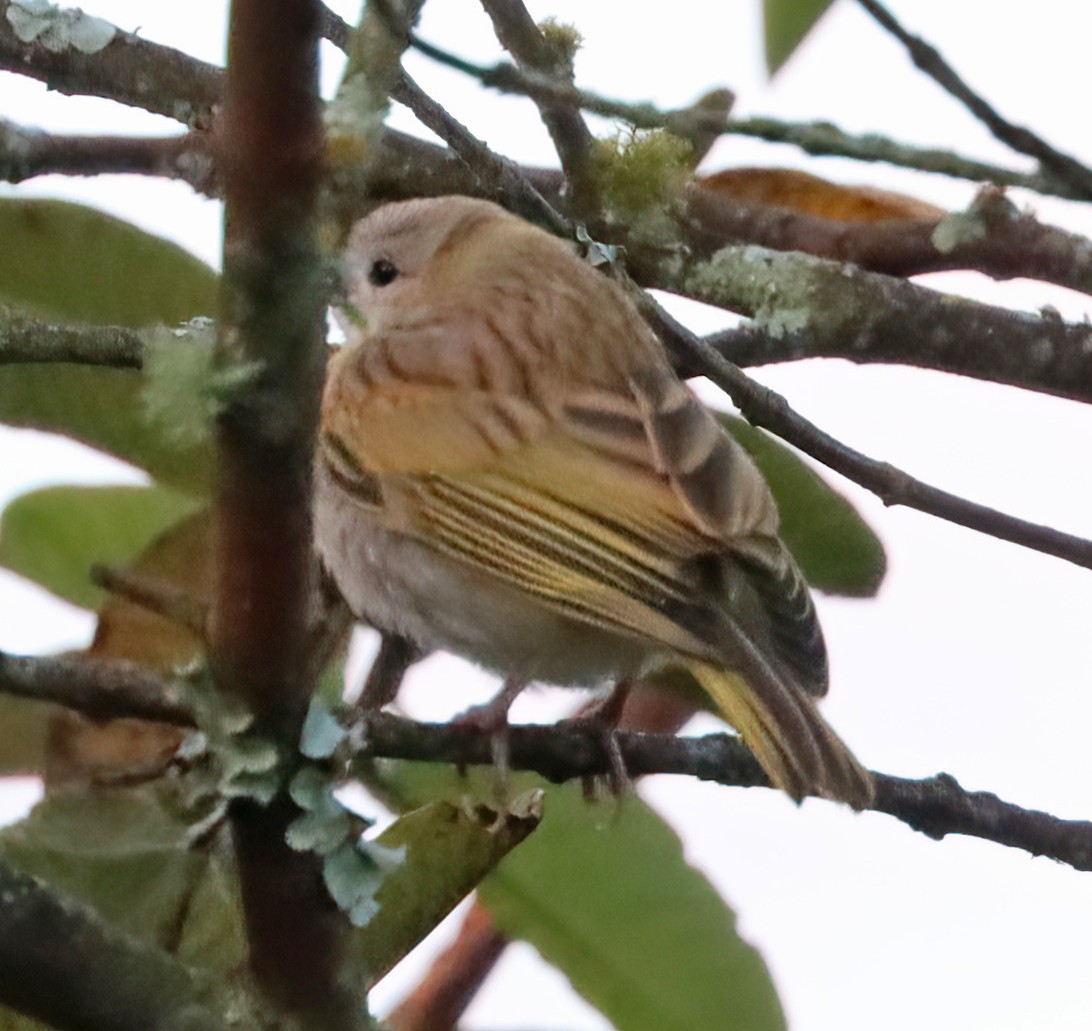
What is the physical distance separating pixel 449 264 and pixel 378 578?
0.92 metres

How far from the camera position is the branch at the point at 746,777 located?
2.13 m

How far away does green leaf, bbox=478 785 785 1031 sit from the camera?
2.28 m

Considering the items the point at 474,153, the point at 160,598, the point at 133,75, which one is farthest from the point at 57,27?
the point at 160,598

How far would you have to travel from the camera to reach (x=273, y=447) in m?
1.34

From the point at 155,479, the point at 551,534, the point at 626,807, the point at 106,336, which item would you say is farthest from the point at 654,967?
the point at 106,336

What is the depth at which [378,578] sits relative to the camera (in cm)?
262

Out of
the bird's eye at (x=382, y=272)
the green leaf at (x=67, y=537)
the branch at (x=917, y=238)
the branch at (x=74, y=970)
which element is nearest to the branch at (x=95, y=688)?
the branch at (x=74, y=970)

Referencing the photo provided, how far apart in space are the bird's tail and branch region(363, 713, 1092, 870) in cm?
5

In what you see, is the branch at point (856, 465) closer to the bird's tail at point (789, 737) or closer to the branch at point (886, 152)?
the bird's tail at point (789, 737)

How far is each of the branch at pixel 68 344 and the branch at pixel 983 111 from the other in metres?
0.81

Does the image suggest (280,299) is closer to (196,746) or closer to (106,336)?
(196,746)

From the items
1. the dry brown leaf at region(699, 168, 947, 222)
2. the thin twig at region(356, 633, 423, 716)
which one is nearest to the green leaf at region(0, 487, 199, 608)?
the thin twig at region(356, 633, 423, 716)

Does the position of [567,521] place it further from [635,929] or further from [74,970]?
[74,970]

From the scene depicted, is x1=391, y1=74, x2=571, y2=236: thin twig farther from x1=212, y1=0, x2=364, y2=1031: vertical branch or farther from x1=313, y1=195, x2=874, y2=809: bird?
x1=212, y1=0, x2=364, y2=1031: vertical branch
